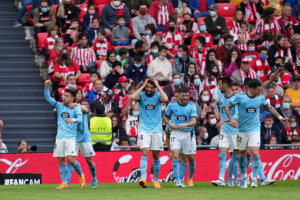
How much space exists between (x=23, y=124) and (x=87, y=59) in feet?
9.21

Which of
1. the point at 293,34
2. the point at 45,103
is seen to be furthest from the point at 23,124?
the point at 293,34

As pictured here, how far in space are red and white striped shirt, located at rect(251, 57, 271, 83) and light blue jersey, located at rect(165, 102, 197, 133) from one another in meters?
8.52

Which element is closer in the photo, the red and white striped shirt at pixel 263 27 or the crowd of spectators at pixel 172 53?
the crowd of spectators at pixel 172 53

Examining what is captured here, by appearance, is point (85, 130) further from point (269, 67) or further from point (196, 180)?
point (269, 67)

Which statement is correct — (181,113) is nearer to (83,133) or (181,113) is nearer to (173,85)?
(83,133)

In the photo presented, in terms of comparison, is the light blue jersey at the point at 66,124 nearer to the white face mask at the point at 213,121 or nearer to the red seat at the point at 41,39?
the white face mask at the point at 213,121

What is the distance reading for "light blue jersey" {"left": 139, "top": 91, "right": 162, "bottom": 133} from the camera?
18.4 metres

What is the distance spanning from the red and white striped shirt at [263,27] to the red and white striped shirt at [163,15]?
10.5ft

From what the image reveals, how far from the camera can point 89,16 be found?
2734 cm

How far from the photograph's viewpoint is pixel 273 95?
24.8m

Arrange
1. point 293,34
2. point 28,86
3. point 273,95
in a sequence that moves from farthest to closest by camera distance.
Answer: point 293,34, point 28,86, point 273,95

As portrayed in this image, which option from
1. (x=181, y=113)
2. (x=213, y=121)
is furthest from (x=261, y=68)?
(x=181, y=113)

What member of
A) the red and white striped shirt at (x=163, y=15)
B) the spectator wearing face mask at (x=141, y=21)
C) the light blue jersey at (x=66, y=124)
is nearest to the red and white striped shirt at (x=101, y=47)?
the spectator wearing face mask at (x=141, y=21)

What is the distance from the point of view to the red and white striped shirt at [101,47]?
26203 mm
